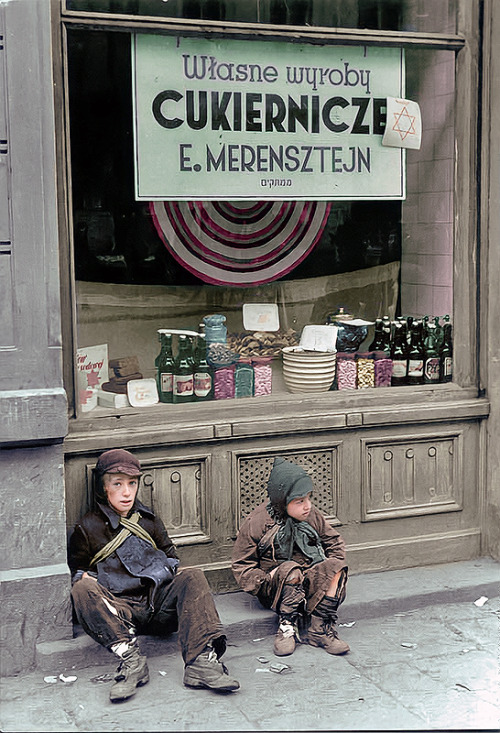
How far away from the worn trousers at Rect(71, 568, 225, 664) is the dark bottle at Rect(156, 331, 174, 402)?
1.24 m

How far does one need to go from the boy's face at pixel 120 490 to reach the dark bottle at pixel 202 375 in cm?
92

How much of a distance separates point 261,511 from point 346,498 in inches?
34.5

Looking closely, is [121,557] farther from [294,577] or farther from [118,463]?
[294,577]

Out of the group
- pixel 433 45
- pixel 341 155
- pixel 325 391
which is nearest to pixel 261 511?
pixel 325 391

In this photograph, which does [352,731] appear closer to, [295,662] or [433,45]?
[295,662]

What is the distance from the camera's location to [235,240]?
5996 mm

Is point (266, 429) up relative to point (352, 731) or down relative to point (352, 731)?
up

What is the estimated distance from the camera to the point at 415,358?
6324mm

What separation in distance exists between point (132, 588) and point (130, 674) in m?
0.45

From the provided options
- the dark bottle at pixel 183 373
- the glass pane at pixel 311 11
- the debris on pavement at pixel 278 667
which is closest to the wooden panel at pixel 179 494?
the dark bottle at pixel 183 373

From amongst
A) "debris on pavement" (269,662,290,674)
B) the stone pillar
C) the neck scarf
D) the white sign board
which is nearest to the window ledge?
the stone pillar

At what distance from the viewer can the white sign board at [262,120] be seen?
559cm

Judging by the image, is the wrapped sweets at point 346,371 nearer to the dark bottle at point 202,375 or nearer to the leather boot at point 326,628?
the dark bottle at point 202,375

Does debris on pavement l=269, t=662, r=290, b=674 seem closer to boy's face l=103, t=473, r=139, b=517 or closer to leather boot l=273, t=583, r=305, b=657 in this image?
leather boot l=273, t=583, r=305, b=657
